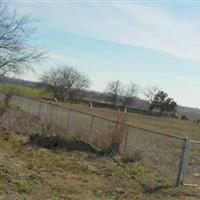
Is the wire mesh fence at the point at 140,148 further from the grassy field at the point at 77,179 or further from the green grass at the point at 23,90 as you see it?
the green grass at the point at 23,90

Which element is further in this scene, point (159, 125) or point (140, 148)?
point (159, 125)

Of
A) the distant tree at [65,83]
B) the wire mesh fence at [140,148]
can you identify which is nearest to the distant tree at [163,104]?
the distant tree at [65,83]

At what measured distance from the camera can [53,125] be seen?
72.3ft

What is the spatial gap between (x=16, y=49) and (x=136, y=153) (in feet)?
62.8

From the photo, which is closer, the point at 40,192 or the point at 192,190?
the point at 40,192

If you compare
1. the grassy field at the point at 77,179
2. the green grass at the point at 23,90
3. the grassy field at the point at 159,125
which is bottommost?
the grassy field at the point at 77,179

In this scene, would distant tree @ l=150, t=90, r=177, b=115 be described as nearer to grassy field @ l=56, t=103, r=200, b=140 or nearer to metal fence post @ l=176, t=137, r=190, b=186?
grassy field @ l=56, t=103, r=200, b=140

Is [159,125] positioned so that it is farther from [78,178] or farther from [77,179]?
[77,179]

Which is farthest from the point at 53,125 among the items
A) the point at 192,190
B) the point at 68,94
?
the point at 68,94

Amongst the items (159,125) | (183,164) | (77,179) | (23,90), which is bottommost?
(77,179)

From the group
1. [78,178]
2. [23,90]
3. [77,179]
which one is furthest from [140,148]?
[23,90]

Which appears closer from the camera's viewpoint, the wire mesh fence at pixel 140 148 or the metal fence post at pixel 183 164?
the metal fence post at pixel 183 164

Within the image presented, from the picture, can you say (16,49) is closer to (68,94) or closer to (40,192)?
(40,192)

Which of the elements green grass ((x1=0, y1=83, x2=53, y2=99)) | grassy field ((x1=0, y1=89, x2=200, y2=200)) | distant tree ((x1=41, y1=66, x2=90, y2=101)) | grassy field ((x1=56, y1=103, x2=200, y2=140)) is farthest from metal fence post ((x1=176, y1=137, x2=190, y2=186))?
distant tree ((x1=41, y1=66, x2=90, y2=101))
